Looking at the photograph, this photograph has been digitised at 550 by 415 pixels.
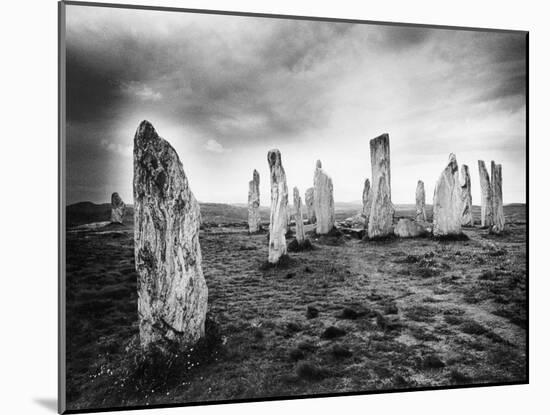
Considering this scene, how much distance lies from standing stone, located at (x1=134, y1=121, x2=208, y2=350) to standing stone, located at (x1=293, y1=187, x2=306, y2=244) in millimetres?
1433

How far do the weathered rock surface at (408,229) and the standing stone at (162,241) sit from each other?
110 inches

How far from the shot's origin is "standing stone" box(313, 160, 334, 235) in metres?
7.09

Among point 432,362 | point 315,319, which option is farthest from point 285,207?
point 432,362

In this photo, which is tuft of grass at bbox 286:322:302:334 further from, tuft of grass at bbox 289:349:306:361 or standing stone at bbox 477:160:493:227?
standing stone at bbox 477:160:493:227

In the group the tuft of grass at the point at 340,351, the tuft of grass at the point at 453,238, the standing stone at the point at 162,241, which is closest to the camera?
the standing stone at the point at 162,241

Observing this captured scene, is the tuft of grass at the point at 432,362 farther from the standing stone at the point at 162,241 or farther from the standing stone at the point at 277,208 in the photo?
the standing stone at the point at 162,241

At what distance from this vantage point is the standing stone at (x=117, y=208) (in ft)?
20.5

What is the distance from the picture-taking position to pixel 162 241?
620 cm

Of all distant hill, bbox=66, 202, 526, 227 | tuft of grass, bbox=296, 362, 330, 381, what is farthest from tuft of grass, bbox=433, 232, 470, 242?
tuft of grass, bbox=296, 362, 330, 381

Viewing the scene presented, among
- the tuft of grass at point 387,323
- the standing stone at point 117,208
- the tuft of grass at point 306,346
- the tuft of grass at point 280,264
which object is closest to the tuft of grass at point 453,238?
the tuft of grass at point 387,323

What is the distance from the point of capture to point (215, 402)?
633cm

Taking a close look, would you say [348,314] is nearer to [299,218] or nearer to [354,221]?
[354,221]

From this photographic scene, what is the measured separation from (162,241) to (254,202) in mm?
1330

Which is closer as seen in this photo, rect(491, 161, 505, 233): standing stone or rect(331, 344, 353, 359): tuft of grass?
rect(331, 344, 353, 359): tuft of grass
